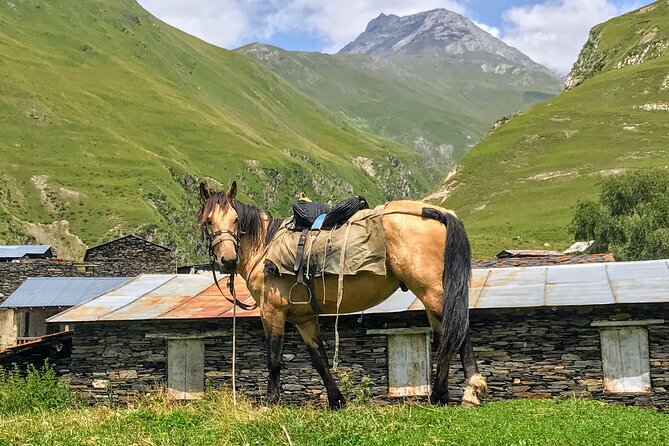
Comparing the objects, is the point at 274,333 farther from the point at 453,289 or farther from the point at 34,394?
the point at 34,394

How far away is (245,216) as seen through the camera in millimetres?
10664

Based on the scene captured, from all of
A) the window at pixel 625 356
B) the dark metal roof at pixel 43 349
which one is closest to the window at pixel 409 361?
the window at pixel 625 356

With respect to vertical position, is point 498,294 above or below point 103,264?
below

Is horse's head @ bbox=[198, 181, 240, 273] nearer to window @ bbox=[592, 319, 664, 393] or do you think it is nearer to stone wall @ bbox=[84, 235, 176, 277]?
window @ bbox=[592, 319, 664, 393]

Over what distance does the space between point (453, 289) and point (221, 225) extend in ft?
12.2

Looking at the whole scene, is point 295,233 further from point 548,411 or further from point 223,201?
point 548,411

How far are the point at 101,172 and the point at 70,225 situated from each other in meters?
20.2

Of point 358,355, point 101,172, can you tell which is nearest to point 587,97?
point 101,172

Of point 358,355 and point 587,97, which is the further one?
point 587,97

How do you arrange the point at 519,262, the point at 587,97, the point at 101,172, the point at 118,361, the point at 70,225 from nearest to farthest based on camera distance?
1. the point at 118,361
2. the point at 519,262
3. the point at 70,225
4. the point at 101,172
5. the point at 587,97

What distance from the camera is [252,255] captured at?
10.6 metres

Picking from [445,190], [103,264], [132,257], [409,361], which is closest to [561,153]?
[445,190]

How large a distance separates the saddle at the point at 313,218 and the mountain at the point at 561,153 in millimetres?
56800

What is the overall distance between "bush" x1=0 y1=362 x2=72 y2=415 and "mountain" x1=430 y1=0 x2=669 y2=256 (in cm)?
5436
